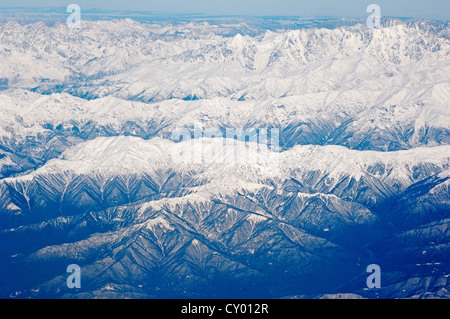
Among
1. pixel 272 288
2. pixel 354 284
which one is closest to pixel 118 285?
pixel 272 288
